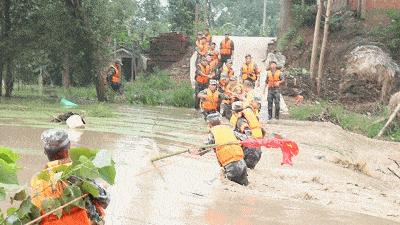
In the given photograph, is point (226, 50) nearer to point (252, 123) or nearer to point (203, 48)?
point (203, 48)

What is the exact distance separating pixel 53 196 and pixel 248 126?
726 centimetres

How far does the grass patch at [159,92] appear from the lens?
24500mm

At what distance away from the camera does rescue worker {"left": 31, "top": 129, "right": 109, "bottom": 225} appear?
4.66 m

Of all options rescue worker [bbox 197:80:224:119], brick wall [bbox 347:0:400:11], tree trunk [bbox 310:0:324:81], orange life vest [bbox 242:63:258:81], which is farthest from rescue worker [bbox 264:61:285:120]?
brick wall [bbox 347:0:400:11]

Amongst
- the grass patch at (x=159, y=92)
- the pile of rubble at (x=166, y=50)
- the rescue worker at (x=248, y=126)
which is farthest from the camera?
the pile of rubble at (x=166, y=50)

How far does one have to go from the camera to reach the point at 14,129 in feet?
50.5

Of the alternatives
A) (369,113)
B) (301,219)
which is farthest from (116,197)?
(369,113)

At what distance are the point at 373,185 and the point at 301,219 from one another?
4481 millimetres

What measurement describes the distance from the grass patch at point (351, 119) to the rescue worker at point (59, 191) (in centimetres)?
1511

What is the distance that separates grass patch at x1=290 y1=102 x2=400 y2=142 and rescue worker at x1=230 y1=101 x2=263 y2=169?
26.8 feet

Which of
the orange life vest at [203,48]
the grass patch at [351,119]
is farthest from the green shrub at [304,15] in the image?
the grass patch at [351,119]

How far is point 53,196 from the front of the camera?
183 inches

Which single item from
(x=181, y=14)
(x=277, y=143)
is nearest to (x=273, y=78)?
(x=277, y=143)

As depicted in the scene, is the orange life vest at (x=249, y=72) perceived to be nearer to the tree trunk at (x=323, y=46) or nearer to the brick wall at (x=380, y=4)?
the tree trunk at (x=323, y=46)
